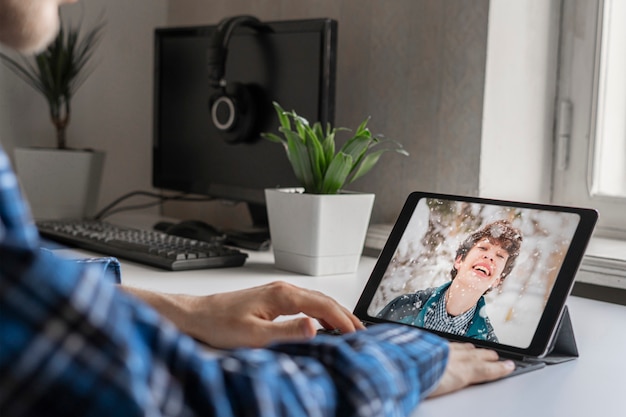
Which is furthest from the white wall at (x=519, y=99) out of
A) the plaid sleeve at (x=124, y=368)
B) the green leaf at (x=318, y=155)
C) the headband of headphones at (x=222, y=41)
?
the plaid sleeve at (x=124, y=368)

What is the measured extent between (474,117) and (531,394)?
80 cm

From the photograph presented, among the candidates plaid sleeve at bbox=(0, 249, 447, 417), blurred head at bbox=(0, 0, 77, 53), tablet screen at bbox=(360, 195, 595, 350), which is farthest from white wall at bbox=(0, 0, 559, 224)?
plaid sleeve at bbox=(0, 249, 447, 417)

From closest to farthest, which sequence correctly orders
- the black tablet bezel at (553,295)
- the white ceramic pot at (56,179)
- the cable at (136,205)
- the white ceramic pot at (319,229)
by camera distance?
the black tablet bezel at (553,295)
the white ceramic pot at (319,229)
the white ceramic pot at (56,179)
the cable at (136,205)

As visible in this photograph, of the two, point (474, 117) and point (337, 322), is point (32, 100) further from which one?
point (337, 322)

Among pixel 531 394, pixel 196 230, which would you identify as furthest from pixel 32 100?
pixel 531 394

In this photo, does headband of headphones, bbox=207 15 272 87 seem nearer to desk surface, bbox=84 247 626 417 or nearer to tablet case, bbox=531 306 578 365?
desk surface, bbox=84 247 626 417

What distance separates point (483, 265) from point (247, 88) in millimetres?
885

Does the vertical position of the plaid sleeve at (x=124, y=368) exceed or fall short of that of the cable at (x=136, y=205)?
it exceeds it

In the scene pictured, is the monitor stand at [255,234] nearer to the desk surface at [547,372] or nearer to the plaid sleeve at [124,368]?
the desk surface at [547,372]

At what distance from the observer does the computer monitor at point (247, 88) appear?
157cm

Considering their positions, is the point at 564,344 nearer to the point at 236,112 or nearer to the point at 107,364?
the point at 107,364

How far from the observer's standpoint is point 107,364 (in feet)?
1.42

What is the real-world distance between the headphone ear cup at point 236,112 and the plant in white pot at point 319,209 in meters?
0.30

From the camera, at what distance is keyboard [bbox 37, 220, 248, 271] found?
1.40 meters
